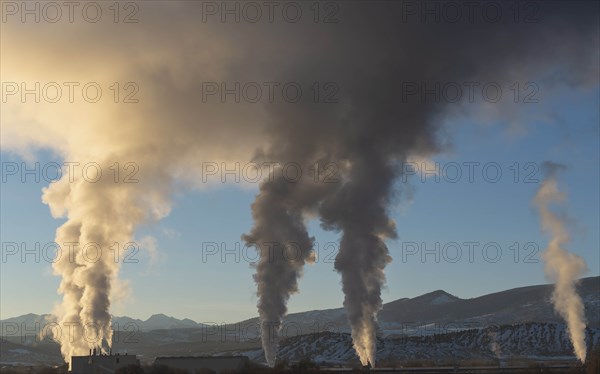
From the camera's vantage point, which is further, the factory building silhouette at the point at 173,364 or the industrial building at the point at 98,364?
the industrial building at the point at 98,364

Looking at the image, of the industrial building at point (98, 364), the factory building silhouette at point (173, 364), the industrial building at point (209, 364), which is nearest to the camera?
the industrial building at point (209, 364)

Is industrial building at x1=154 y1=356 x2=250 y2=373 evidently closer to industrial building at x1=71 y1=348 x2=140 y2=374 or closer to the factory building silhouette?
the factory building silhouette

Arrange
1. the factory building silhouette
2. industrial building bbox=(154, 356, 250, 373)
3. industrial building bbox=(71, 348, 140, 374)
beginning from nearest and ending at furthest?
industrial building bbox=(154, 356, 250, 373) → the factory building silhouette → industrial building bbox=(71, 348, 140, 374)

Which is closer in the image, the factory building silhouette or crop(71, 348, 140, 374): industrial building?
the factory building silhouette

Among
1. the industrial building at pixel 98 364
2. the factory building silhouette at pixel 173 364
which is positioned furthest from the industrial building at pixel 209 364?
the industrial building at pixel 98 364

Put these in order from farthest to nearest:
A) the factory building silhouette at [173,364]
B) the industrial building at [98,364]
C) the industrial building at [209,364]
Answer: the industrial building at [98,364] → the factory building silhouette at [173,364] → the industrial building at [209,364]

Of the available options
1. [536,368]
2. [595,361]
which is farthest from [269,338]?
[595,361]

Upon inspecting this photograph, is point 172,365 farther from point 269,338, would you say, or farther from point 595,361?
point 595,361

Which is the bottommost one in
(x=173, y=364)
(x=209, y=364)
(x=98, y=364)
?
(x=173, y=364)

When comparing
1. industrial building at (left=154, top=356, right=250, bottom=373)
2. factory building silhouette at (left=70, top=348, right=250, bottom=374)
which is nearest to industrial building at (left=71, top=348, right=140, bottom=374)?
factory building silhouette at (left=70, top=348, right=250, bottom=374)

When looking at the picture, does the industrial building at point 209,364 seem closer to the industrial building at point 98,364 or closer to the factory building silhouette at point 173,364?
the factory building silhouette at point 173,364

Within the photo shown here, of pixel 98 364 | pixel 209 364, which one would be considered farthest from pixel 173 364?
pixel 98 364

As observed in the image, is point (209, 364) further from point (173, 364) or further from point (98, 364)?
point (98, 364)

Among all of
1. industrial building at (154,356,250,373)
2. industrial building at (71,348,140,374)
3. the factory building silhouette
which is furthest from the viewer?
industrial building at (71,348,140,374)
